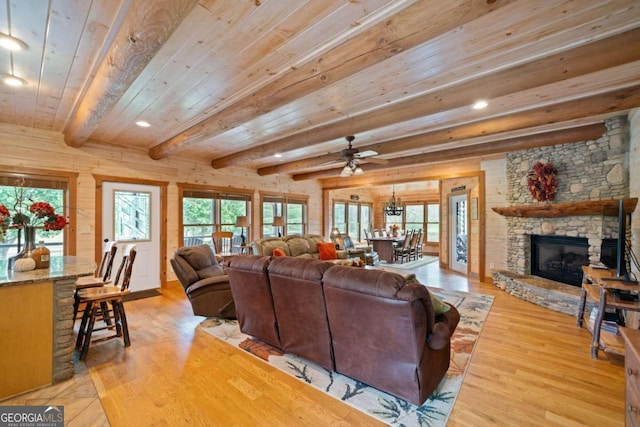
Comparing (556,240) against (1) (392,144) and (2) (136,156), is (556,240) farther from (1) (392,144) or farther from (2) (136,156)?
(2) (136,156)

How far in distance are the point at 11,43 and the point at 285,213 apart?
648 cm

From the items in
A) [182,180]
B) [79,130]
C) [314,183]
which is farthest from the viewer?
[314,183]

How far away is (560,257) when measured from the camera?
4.93m

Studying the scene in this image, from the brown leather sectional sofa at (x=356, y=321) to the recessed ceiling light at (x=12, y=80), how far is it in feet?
9.06

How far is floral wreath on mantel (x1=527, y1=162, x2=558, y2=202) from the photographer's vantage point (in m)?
4.71

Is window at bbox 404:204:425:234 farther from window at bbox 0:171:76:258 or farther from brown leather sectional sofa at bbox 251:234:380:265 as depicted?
window at bbox 0:171:76:258

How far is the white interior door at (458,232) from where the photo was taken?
7.19m

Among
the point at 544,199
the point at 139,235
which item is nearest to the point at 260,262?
the point at 139,235

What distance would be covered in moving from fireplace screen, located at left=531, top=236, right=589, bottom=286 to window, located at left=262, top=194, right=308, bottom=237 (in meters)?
5.86

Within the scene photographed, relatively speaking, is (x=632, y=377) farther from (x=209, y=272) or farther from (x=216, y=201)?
(x=216, y=201)

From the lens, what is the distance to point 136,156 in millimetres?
5316

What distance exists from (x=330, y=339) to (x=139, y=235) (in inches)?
185

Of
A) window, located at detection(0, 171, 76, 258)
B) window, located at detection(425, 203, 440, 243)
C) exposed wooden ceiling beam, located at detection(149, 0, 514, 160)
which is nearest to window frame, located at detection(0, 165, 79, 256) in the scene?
window, located at detection(0, 171, 76, 258)

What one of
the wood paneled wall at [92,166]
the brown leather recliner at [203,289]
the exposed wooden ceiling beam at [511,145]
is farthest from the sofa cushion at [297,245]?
the exposed wooden ceiling beam at [511,145]
